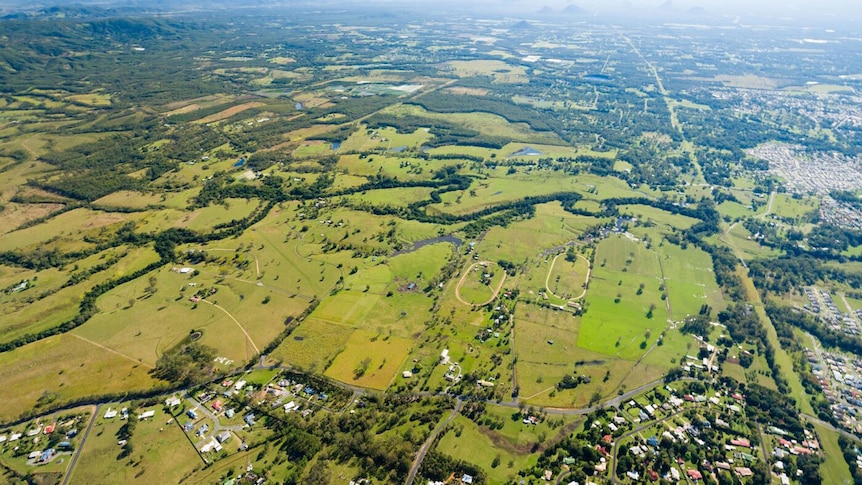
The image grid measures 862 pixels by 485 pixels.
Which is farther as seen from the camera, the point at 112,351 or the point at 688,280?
the point at 688,280

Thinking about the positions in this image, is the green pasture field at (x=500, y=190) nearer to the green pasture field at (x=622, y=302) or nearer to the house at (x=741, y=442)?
the green pasture field at (x=622, y=302)

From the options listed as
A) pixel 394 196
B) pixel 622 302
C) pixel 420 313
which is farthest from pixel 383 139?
pixel 622 302

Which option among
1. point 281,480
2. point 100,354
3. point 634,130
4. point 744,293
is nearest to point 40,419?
point 100,354

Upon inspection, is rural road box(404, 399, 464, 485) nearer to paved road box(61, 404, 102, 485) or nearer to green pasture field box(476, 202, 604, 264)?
green pasture field box(476, 202, 604, 264)

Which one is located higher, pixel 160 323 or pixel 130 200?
pixel 130 200

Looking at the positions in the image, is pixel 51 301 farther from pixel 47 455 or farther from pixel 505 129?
pixel 505 129

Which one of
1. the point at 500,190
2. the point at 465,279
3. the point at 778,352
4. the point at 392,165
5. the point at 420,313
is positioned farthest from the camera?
the point at 392,165

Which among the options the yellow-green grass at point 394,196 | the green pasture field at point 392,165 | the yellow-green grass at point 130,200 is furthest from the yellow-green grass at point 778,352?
the yellow-green grass at point 130,200
